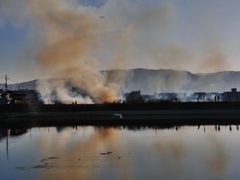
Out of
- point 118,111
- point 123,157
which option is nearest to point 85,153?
point 123,157

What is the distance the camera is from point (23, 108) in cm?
5444

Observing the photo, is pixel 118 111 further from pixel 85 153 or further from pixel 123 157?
pixel 123 157

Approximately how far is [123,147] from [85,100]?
1804 inches

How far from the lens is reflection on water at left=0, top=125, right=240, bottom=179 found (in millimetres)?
14781

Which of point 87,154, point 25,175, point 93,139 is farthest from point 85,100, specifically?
point 25,175

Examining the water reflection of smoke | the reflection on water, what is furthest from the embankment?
the water reflection of smoke

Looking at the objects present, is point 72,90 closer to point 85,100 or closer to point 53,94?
point 53,94

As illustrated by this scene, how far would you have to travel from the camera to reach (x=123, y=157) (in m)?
18.1

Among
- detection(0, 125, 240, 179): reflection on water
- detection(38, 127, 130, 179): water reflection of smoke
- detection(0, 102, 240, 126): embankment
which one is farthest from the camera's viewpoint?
detection(0, 102, 240, 126): embankment

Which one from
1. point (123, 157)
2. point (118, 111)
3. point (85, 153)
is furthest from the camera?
point (118, 111)

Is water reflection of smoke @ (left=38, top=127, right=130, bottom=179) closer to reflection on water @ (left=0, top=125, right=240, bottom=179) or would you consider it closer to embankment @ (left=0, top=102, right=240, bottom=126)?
reflection on water @ (left=0, top=125, right=240, bottom=179)

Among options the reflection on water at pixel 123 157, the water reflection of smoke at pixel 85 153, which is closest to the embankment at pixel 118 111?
the reflection on water at pixel 123 157

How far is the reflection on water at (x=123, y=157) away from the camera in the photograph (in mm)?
14781

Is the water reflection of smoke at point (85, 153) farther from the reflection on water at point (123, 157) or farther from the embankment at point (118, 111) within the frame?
the embankment at point (118, 111)
